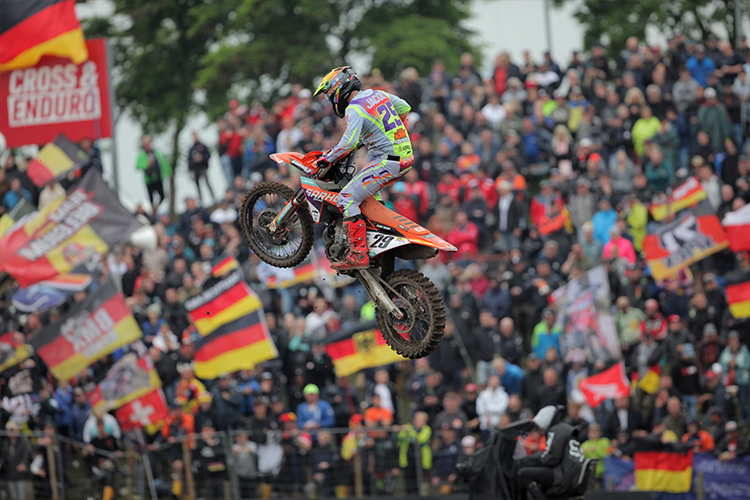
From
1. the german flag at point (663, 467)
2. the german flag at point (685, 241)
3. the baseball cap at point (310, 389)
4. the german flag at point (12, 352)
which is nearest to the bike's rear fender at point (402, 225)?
the german flag at point (663, 467)

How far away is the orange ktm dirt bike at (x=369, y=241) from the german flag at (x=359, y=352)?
5392 mm

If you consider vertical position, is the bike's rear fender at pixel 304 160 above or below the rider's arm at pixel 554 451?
above

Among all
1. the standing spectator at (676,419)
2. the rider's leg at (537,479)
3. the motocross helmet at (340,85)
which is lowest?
the standing spectator at (676,419)

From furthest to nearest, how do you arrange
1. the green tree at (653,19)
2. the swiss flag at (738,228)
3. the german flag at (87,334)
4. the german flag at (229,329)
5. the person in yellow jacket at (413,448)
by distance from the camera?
the green tree at (653,19), the german flag at (87,334), the german flag at (229,329), the swiss flag at (738,228), the person in yellow jacket at (413,448)

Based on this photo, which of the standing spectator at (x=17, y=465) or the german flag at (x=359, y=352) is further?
the standing spectator at (x=17, y=465)

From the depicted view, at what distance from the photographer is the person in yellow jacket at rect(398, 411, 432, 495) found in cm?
1631

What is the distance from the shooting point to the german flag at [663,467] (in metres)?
14.9

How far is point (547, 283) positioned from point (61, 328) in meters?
8.43

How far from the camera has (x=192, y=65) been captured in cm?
3925

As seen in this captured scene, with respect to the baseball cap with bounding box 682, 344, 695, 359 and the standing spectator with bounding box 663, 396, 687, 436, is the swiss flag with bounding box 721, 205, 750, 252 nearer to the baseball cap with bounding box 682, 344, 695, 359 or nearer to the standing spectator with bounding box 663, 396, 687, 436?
the baseball cap with bounding box 682, 344, 695, 359

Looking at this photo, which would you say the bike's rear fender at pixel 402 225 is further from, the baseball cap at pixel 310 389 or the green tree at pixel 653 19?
the green tree at pixel 653 19

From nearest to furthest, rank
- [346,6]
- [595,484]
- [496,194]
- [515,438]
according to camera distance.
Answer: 1. [515,438]
2. [595,484]
3. [496,194]
4. [346,6]

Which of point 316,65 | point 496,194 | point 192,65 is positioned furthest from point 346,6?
point 496,194

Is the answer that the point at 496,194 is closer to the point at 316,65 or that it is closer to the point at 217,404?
the point at 217,404
